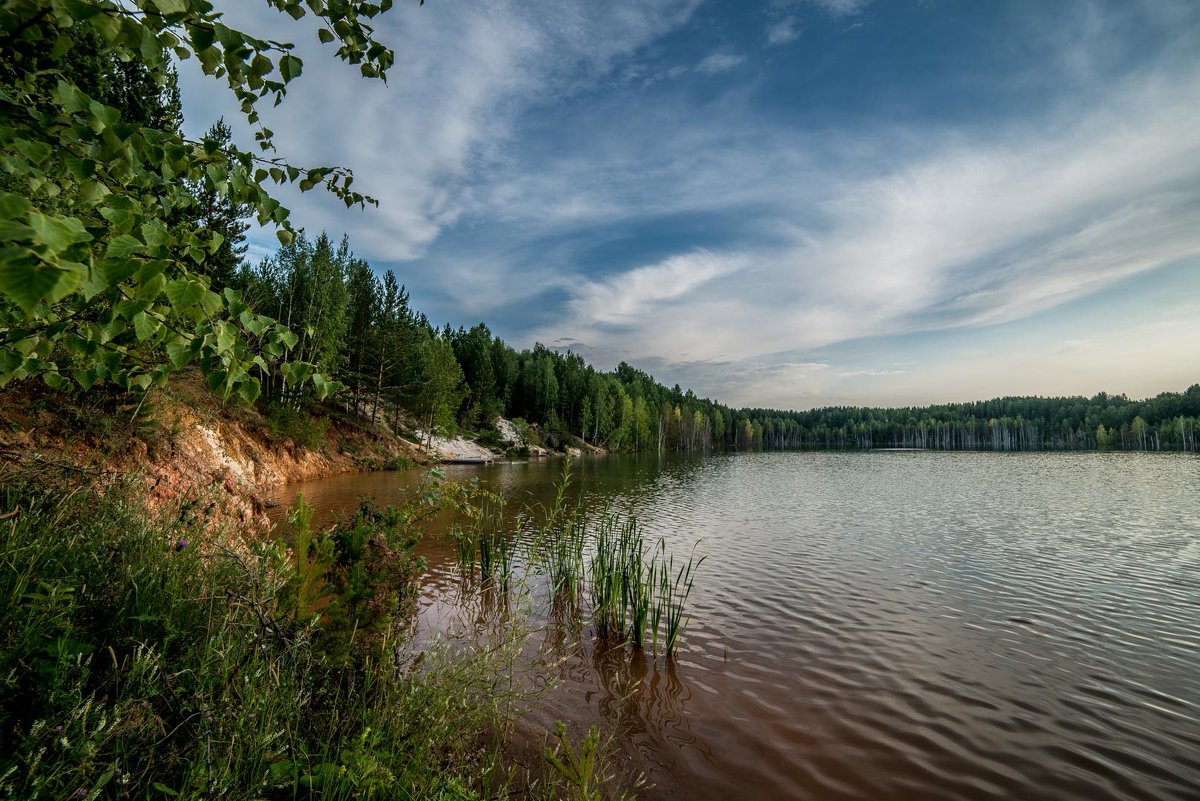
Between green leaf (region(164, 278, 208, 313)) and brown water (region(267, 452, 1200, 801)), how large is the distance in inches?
203

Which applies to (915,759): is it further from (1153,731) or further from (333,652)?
(333,652)

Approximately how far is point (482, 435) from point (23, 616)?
58222 millimetres

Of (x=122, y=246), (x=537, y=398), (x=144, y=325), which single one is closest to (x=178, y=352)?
(x=144, y=325)

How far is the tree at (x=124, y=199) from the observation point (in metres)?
1.29

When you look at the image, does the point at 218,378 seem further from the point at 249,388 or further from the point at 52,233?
the point at 52,233

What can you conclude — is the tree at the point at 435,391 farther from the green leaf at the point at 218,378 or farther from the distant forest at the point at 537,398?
the green leaf at the point at 218,378

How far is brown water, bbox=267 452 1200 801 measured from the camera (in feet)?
16.6

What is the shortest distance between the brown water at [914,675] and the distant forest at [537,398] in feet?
16.6

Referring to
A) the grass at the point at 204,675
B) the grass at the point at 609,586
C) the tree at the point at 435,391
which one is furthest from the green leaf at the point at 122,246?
the tree at the point at 435,391

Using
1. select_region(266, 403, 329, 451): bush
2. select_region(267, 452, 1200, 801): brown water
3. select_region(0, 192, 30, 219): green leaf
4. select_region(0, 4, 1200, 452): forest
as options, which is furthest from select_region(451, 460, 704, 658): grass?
select_region(266, 403, 329, 451): bush

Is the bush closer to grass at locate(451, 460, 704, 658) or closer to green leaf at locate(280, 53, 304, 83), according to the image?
grass at locate(451, 460, 704, 658)

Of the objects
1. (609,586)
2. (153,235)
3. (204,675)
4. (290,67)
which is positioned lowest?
(609,586)

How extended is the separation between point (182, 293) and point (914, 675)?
8851 mm

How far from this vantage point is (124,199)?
182 centimetres
